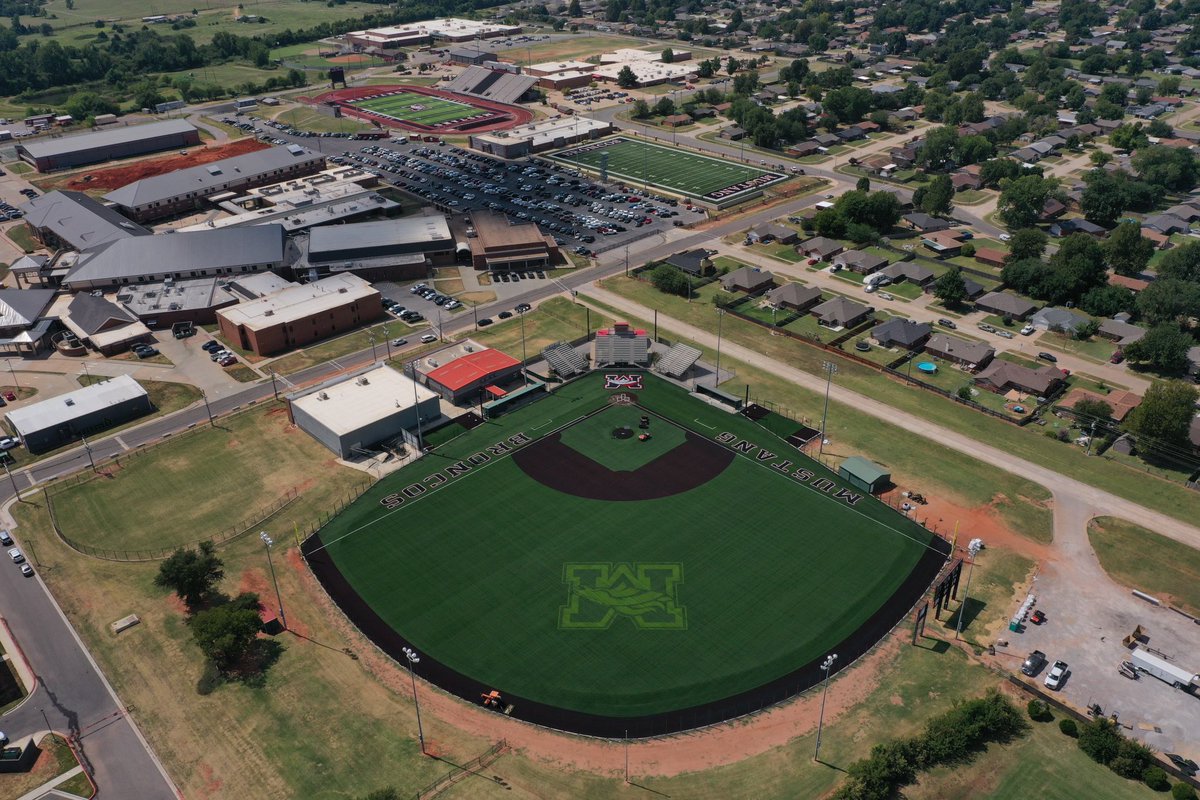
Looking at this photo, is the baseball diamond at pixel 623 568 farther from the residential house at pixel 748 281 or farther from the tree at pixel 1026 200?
the tree at pixel 1026 200

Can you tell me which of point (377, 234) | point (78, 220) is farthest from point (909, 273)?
point (78, 220)

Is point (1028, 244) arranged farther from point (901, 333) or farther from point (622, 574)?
point (622, 574)

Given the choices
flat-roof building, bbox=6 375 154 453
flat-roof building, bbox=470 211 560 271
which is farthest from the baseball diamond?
flat-roof building, bbox=470 211 560 271

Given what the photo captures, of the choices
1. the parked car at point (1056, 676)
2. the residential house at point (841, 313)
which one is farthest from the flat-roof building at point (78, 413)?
the parked car at point (1056, 676)

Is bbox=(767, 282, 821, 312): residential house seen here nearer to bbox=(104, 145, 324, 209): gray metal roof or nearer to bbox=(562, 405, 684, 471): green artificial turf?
bbox=(562, 405, 684, 471): green artificial turf

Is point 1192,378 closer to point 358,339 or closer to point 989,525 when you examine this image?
point 989,525

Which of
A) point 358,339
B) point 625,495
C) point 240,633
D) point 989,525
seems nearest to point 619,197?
point 358,339

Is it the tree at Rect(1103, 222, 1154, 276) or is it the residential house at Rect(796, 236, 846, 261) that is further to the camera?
the residential house at Rect(796, 236, 846, 261)
